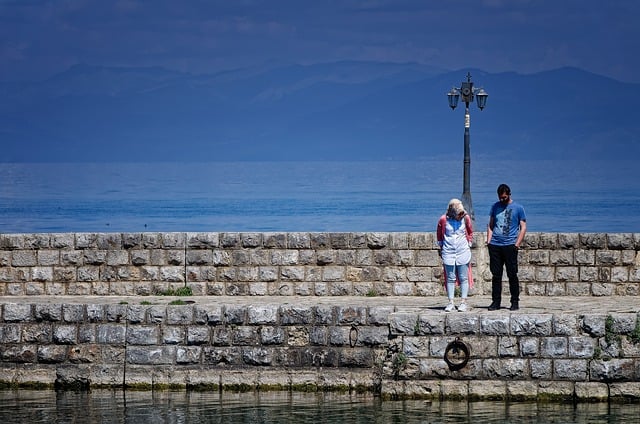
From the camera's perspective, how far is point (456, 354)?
53.7ft

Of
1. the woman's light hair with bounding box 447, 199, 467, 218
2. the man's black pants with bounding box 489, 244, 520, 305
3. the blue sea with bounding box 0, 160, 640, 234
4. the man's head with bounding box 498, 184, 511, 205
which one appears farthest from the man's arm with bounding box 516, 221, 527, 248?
the blue sea with bounding box 0, 160, 640, 234

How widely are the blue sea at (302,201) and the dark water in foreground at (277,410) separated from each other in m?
58.0

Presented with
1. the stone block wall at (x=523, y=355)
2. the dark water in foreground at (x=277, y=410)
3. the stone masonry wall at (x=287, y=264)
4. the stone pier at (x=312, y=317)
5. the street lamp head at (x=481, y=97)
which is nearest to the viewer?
the dark water in foreground at (x=277, y=410)

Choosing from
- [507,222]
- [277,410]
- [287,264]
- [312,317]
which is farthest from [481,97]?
[277,410]

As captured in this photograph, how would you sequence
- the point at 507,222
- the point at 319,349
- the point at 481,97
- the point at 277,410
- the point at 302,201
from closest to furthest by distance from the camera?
→ the point at 277,410 → the point at 319,349 → the point at 507,222 → the point at 481,97 → the point at 302,201

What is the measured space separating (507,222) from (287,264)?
165 inches

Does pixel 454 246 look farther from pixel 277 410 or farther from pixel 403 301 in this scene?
→ pixel 277 410

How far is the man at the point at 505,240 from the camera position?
57.7ft

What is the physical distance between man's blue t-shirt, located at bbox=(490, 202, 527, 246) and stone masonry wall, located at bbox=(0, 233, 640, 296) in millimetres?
2650

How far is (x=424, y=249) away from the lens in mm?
20438

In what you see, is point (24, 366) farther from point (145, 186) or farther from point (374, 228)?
point (145, 186)

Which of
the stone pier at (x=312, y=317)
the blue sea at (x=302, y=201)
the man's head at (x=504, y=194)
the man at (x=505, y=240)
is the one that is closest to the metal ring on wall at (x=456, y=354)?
the stone pier at (x=312, y=317)

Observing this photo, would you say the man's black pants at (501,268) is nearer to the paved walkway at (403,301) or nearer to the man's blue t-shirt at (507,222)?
the man's blue t-shirt at (507,222)

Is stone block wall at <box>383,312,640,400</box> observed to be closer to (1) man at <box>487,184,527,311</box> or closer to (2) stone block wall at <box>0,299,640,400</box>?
(2) stone block wall at <box>0,299,640,400</box>
